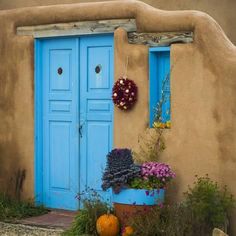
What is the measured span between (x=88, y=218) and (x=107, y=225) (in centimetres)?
39

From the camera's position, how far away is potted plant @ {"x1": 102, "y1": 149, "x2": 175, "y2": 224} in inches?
286

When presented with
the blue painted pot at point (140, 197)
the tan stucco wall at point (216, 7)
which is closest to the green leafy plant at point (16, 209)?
the blue painted pot at point (140, 197)

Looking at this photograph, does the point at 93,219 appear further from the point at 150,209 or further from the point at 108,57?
the point at 108,57

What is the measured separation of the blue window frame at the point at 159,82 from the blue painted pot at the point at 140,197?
1.03 m

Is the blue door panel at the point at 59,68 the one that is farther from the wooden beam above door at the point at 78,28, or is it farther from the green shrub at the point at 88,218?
the green shrub at the point at 88,218

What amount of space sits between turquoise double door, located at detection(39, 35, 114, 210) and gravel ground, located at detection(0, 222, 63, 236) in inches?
30.7

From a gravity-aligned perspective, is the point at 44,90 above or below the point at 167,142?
above

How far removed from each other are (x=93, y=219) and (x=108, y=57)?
2.18m

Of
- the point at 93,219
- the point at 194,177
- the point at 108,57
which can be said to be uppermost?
the point at 108,57

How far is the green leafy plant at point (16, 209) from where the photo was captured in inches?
339

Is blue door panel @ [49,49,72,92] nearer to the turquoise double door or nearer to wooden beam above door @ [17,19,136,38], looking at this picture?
the turquoise double door

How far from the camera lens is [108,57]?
8477 mm

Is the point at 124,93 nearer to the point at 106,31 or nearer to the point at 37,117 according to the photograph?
the point at 106,31

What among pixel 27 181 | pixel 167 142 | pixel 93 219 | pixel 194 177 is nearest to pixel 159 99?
pixel 167 142
